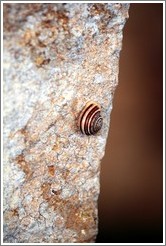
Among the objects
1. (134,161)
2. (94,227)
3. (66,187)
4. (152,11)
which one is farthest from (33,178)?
(152,11)

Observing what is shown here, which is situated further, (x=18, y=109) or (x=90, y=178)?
(x=90, y=178)

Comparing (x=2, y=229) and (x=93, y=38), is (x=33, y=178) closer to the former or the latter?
(x=2, y=229)

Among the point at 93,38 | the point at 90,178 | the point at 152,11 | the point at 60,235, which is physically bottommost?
the point at 60,235
